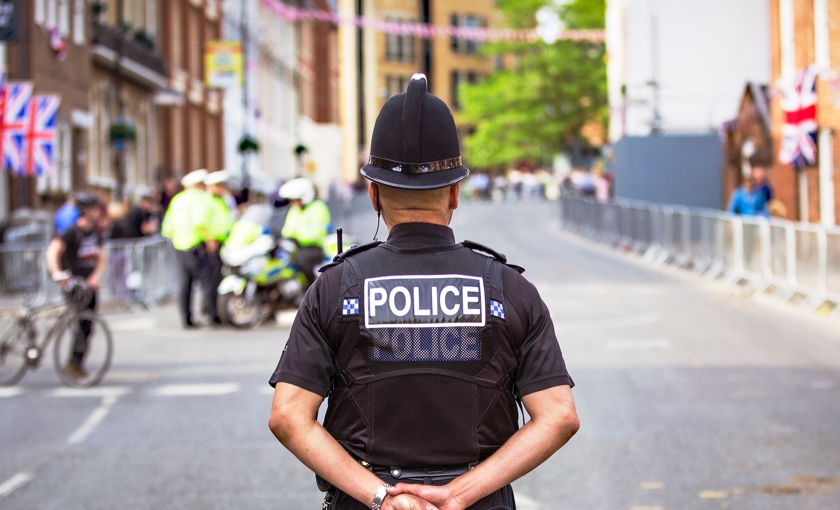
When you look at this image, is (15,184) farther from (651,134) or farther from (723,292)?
(651,134)

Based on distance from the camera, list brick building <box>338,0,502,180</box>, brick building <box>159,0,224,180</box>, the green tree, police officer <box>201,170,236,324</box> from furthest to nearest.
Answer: brick building <box>338,0,502,180</box>, the green tree, brick building <box>159,0,224,180</box>, police officer <box>201,170,236,324</box>

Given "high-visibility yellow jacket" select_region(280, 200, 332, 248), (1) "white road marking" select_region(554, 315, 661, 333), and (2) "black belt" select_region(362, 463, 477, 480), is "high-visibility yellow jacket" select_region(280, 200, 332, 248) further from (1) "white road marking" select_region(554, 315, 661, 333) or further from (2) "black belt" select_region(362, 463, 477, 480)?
(2) "black belt" select_region(362, 463, 477, 480)

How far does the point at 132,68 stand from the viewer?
34.4m

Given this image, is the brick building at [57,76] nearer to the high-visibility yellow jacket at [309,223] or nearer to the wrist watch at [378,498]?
the high-visibility yellow jacket at [309,223]

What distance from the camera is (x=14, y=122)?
19688mm

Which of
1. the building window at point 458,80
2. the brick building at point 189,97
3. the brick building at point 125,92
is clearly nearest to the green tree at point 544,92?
the brick building at point 189,97

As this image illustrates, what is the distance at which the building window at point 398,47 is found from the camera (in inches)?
4156

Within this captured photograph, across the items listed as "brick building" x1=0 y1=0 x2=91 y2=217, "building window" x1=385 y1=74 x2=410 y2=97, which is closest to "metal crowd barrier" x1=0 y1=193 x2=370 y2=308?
"brick building" x1=0 y1=0 x2=91 y2=217

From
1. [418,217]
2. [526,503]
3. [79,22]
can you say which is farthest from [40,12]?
[418,217]

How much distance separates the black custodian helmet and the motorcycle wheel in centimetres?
1403

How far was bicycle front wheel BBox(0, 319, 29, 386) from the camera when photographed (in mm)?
12531

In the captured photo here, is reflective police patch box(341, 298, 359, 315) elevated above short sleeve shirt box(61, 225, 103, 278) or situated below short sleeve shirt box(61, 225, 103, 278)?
below

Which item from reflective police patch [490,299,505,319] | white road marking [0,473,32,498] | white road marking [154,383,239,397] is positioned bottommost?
white road marking [0,473,32,498]

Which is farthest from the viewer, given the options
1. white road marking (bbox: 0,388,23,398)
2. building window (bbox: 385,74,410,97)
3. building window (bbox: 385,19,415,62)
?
building window (bbox: 385,19,415,62)
